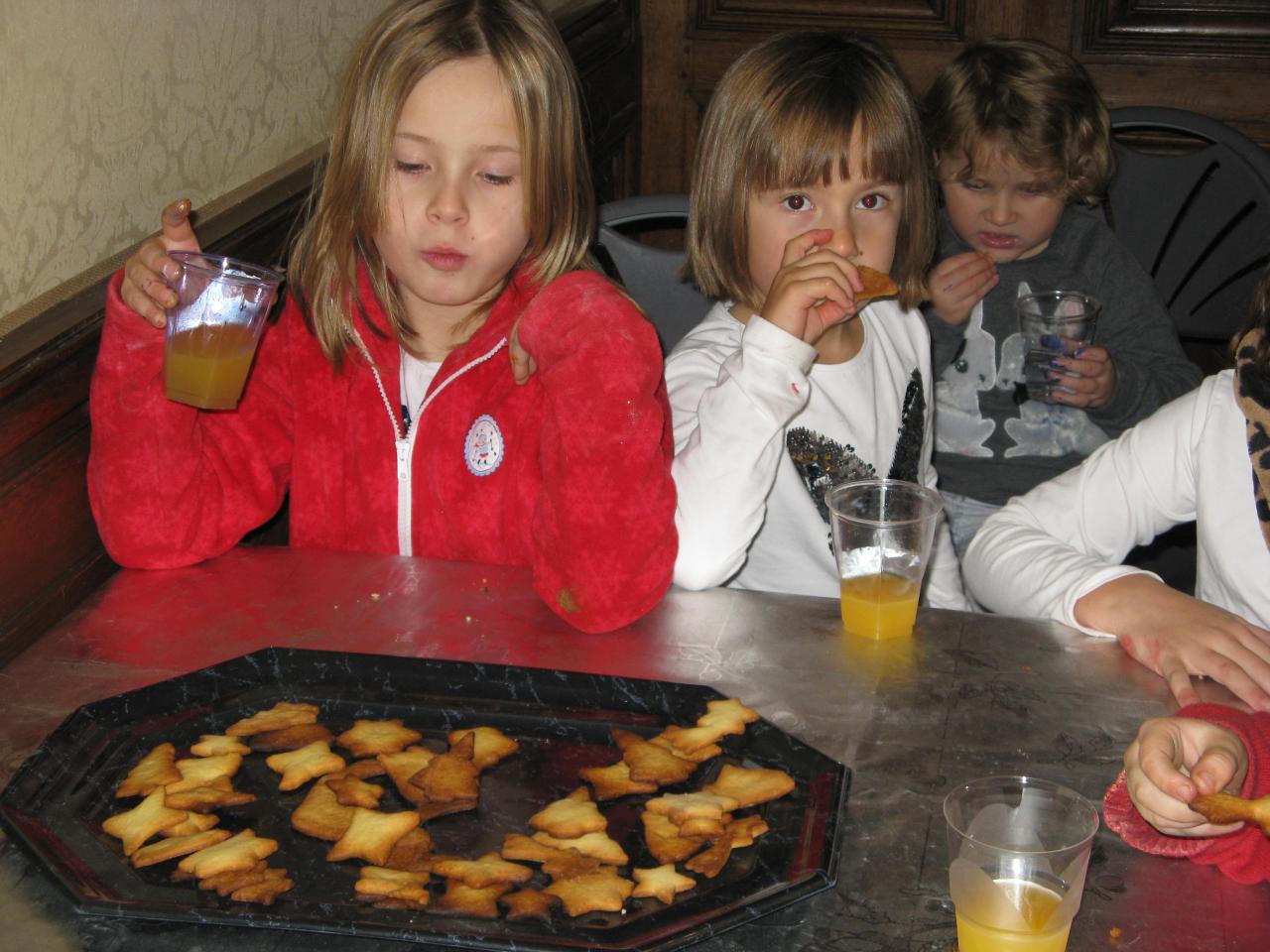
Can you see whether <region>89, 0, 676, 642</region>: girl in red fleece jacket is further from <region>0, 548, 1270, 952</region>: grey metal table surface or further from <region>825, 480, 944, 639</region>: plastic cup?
<region>825, 480, 944, 639</region>: plastic cup

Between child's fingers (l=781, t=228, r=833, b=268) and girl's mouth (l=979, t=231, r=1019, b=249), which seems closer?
child's fingers (l=781, t=228, r=833, b=268)

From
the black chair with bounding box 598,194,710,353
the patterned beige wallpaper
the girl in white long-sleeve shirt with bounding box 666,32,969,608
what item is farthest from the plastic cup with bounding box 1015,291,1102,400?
the patterned beige wallpaper

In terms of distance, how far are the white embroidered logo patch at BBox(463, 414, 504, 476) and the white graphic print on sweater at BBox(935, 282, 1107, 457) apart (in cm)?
110

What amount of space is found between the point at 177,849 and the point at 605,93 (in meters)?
2.80

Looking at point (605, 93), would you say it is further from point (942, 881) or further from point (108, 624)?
point (942, 881)

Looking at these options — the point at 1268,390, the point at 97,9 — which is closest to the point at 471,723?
the point at 97,9

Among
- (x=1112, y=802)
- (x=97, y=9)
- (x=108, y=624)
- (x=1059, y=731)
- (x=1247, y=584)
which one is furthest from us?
(x=1247, y=584)

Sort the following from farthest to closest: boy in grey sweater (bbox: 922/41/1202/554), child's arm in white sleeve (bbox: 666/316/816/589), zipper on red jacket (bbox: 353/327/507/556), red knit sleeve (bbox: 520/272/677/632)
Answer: boy in grey sweater (bbox: 922/41/1202/554)
zipper on red jacket (bbox: 353/327/507/556)
child's arm in white sleeve (bbox: 666/316/816/589)
red knit sleeve (bbox: 520/272/677/632)

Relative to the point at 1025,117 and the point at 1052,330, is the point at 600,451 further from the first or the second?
the point at 1025,117

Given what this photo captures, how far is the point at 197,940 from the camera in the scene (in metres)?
0.99

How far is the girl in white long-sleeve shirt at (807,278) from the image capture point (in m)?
A: 1.72

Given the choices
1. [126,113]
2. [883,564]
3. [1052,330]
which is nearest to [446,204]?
[126,113]

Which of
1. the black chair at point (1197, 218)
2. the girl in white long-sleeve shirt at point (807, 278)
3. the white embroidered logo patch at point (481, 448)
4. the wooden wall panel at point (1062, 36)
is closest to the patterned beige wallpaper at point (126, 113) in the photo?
the white embroidered logo patch at point (481, 448)

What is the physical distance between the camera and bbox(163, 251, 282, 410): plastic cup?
4.85ft
